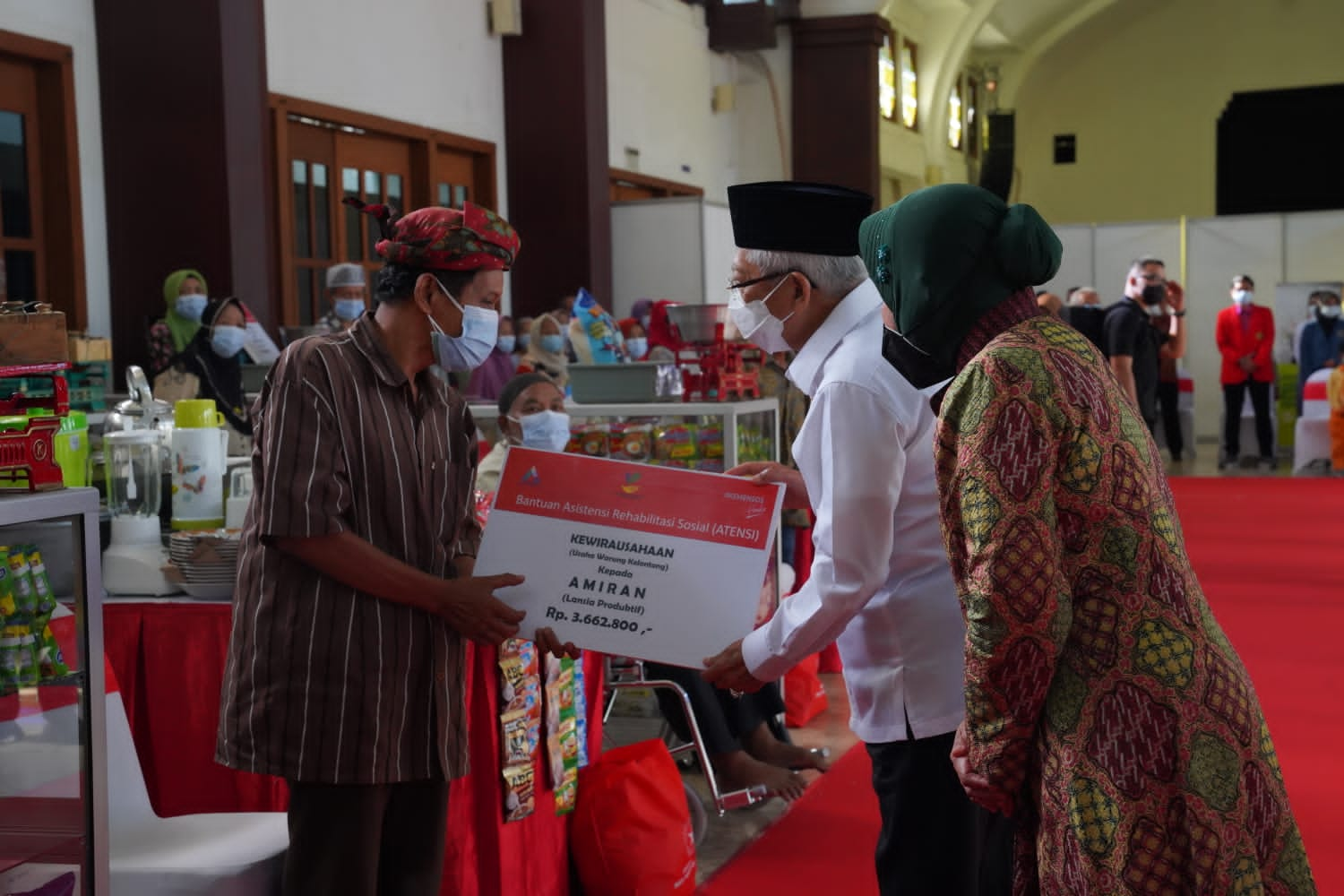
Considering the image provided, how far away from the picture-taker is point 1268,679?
Answer: 5.48m

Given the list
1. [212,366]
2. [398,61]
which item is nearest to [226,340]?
[212,366]

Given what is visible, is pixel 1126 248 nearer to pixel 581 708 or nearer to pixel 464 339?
pixel 581 708

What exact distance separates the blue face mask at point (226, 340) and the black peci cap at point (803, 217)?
4363 millimetres

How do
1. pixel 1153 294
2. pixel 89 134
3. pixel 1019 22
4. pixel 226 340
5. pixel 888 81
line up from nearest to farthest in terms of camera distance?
pixel 226 340
pixel 89 134
pixel 1153 294
pixel 888 81
pixel 1019 22

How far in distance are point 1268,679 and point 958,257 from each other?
432cm

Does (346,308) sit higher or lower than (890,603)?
higher


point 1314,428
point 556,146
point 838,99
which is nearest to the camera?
point 556,146

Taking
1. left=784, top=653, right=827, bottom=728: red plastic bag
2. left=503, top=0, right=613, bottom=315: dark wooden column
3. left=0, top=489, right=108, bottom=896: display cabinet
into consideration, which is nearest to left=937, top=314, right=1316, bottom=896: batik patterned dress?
left=0, top=489, right=108, bottom=896: display cabinet

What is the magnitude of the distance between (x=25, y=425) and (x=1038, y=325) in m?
1.17

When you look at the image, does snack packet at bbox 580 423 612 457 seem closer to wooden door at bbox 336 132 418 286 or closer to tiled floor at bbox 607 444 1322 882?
tiled floor at bbox 607 444 1322 882

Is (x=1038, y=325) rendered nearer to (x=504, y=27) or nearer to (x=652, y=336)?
(x=652, y=336)

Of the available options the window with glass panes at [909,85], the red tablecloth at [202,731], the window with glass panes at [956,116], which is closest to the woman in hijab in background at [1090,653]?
the red tablecloth at [202,731]

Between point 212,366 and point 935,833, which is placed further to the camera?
point 212,366

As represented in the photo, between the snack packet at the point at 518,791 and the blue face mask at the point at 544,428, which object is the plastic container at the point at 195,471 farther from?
the blue face mask at the point at 544,428
